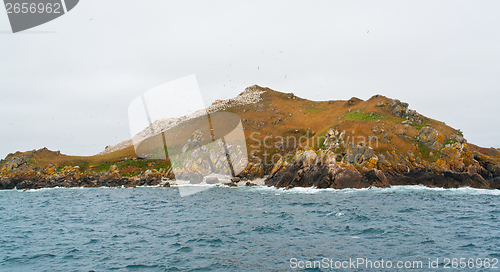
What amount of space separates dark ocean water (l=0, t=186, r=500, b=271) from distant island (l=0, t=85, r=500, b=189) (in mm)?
23175

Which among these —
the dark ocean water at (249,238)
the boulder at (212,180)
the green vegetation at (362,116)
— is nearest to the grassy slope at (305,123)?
the green vegetation at (362,116)

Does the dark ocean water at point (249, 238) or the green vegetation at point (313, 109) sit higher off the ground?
the green vegetation at point (313, 109)

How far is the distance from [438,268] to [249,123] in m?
89.7

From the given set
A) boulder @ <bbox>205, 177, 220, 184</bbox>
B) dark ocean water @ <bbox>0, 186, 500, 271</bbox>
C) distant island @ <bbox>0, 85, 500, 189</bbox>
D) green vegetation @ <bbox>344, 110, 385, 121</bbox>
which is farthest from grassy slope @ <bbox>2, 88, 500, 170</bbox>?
dark ocean water @ <bbox>0, 186, 500, 271</bbox>

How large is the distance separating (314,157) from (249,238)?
137 ft

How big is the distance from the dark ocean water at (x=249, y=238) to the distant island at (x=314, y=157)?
2318 centimetres

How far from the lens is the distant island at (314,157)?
52062 mm

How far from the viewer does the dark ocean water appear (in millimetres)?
14594

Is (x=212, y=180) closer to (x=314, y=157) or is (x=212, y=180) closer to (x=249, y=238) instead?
(x=314, y=157)

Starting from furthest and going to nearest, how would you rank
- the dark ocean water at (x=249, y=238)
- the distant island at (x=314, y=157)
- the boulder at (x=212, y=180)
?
the boulder at (x=212, y=180) < the distant island at (x=314, y=157) < the dark ocean water at (x=249, y=238)

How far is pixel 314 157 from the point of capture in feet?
192

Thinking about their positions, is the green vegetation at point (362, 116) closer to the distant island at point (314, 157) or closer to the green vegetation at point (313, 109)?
the distant island at point (314, 157)

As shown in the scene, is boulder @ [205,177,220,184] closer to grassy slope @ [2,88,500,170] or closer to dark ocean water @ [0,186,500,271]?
grassy slope @ [2,88,500,170]

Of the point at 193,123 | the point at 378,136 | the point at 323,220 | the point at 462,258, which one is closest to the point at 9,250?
the point at 323,220
